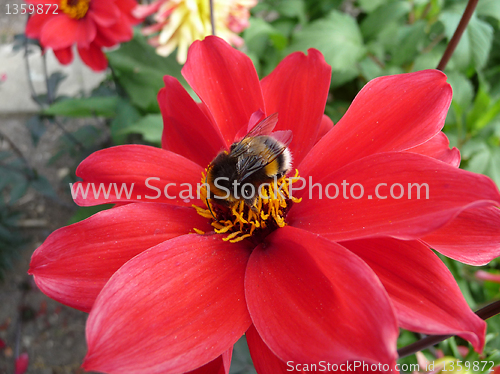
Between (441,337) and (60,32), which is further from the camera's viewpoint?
(60,32)

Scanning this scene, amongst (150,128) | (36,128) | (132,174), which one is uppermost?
(132,174)

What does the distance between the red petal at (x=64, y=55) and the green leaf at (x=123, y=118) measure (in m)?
0.24

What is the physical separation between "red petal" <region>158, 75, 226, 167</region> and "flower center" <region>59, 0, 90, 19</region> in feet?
2.70

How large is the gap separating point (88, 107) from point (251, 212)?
1.13 metres

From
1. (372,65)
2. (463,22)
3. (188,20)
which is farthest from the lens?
(372,65)

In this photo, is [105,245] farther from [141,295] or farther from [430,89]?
[430,89]

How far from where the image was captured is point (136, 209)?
1.62 ft

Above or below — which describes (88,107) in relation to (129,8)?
below

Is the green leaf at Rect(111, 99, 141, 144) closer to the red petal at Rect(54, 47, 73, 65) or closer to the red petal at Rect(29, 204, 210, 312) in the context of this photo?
the red petal at Rect(54, 47, 73, 65)

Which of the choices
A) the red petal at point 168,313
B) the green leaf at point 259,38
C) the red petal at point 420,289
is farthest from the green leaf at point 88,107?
the red petal at point 420,289

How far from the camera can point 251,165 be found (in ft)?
1.73

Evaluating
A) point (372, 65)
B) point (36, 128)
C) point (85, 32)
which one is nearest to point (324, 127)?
point (372, 65)

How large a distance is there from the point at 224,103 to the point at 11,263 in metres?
1.63

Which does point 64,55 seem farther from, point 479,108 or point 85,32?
point 479,108
